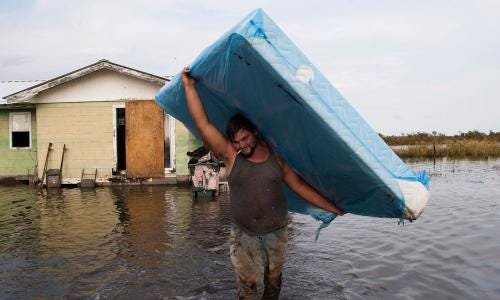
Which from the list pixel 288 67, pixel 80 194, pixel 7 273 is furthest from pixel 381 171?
→ pixel 80 194

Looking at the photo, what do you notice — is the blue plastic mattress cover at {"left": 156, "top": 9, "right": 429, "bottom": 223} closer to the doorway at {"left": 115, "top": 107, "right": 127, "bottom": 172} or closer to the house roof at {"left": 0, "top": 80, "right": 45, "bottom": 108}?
the doorway at {"left": 115, "top": 107, "right": 127, "bottom": 172}

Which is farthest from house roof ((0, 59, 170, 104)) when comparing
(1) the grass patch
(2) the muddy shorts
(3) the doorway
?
(1) the grass patch

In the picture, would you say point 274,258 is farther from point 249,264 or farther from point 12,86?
point 12,86

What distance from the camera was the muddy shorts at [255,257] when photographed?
3.62m

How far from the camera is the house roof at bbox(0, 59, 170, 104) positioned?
14.8 m

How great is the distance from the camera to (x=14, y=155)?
17.2m

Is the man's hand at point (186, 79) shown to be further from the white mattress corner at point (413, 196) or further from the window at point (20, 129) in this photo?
the window at point (20, 129)

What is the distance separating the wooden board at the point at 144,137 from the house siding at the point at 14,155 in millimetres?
4382

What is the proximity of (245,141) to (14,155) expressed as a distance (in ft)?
53.1

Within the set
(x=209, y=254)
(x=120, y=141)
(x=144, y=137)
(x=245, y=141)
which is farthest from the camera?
(x=120, y=141)

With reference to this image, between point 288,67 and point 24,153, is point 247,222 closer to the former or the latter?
point 288,67

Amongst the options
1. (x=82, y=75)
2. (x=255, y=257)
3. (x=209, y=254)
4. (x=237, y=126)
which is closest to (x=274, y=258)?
(x=255, y=257)

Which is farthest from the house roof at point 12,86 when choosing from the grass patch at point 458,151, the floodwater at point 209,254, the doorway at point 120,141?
the grass patch at point 458,151

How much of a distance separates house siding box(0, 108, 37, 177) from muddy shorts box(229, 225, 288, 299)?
51.0 feet
